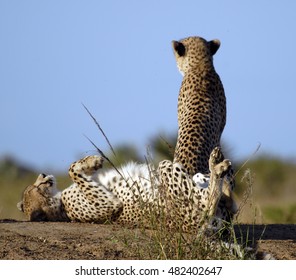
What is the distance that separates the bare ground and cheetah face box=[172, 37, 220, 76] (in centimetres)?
158

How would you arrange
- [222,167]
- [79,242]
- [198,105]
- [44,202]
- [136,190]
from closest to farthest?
[222,167]
[79,242]
[136,190]
[44,202]
[198,105]

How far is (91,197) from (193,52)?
1.62 metres

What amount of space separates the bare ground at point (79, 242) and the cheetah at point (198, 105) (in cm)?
70

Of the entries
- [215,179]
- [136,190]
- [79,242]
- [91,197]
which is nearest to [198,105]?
[136,190]

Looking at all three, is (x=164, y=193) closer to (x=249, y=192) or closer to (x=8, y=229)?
(x=249, y=192)

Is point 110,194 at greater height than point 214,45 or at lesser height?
lesser

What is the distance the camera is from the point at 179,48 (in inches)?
288

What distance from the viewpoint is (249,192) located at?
508 centimetres

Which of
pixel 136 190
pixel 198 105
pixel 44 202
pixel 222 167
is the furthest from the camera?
pixel 198 105

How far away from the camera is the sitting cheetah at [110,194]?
5652 millimetres

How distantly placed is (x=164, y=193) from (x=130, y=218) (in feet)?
4.13

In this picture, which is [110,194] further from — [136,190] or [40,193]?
[40,193]

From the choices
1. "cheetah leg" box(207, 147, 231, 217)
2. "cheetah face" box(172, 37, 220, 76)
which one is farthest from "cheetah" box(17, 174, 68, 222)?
"cheetah leg" box(207, 147, 231, 217)
